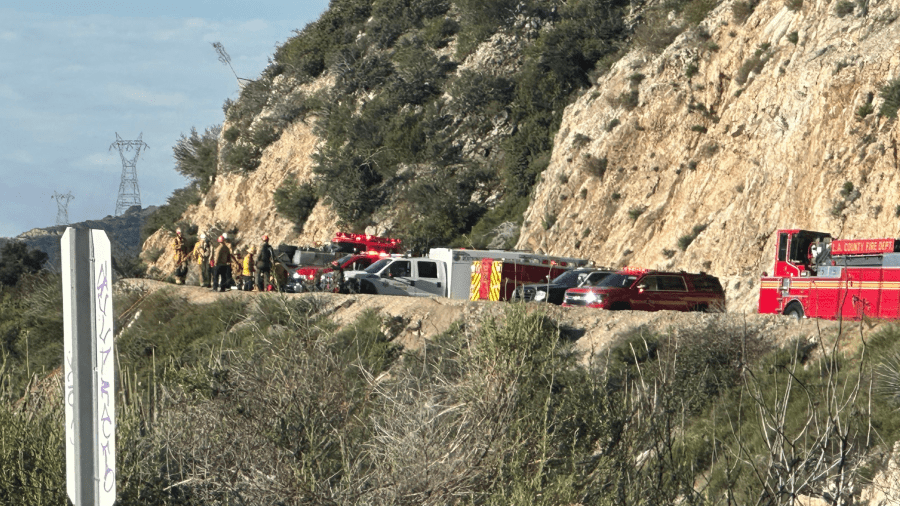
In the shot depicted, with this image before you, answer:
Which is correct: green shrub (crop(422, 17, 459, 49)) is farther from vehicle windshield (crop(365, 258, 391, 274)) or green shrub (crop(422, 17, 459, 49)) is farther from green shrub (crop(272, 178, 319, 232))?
vehicle windshield (crop(365, 258, 391, 274))

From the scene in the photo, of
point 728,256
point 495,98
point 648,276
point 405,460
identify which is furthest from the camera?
point 495,98

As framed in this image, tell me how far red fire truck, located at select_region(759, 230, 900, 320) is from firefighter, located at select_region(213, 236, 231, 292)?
1392 cm

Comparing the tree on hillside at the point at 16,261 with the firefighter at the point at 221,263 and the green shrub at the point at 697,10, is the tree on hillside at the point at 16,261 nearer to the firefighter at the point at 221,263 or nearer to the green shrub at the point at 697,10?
the firefighter at the point at 221,263

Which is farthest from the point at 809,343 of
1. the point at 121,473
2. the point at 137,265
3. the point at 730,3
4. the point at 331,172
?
the point at 137,265

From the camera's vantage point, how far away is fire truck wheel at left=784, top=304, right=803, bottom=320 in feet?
66.4

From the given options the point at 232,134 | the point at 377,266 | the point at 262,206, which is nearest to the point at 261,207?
the point at 262,206

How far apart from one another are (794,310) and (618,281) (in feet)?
12.6

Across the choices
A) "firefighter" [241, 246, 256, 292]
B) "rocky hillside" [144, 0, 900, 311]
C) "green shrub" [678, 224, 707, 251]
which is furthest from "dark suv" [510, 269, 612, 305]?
"firefighter" [241, 246, 256, 292]

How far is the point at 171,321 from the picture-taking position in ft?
80.8

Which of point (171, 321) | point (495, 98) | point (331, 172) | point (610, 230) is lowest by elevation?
point (171, 321)

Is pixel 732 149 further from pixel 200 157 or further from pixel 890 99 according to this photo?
pixel 200 157

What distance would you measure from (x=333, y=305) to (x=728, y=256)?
38.2 ft

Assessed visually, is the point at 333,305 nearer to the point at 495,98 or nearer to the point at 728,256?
the point at 728,256

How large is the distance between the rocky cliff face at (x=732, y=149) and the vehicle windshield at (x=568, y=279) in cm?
452
